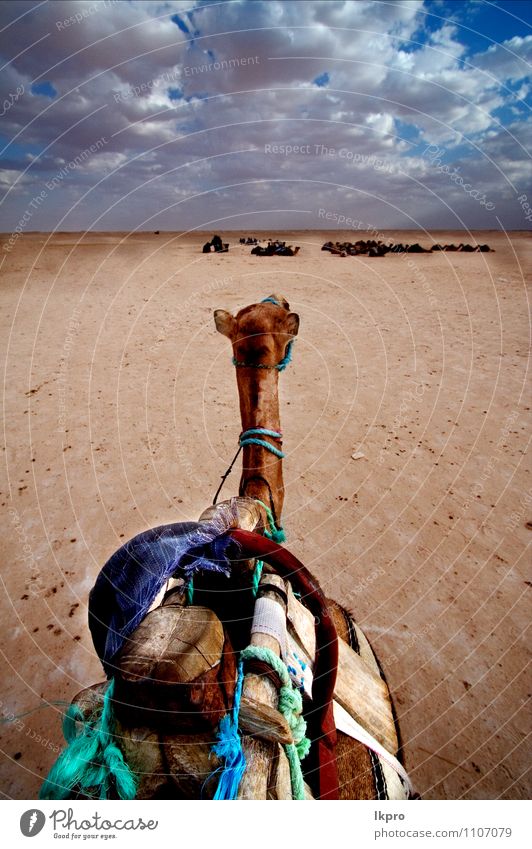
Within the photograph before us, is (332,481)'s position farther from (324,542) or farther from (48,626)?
(48,626)

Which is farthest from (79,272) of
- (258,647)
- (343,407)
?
(258,647)

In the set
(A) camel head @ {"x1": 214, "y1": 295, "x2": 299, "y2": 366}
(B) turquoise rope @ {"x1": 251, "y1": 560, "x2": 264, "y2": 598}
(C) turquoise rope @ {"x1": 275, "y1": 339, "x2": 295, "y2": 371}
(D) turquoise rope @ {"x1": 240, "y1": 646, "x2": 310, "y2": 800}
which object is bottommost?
(D) turquoise rope @ {"x1": 240, "y1": 646, "x2": 310, "y2": 800}

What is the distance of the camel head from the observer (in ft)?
9.77

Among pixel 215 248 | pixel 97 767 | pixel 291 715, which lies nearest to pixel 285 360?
pixel 291 715

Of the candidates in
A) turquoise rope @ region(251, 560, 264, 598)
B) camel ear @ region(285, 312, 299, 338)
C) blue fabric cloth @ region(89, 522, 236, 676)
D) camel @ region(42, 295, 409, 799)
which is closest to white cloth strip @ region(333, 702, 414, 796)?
camel @ region(42, 295, 409, 799)

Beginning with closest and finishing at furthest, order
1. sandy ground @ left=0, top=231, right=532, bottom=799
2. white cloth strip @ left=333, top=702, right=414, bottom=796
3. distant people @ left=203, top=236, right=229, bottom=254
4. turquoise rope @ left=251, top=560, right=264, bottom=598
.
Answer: turquoise rope @ left=251, top=560, right=264, bottom=598 → white cloth strip @ left=333, top=702, right=414, bottom=796 → sandy ground @ left=0, top=231, right=532, bottom=799 → distant people @ left=203, top=236, right=229, bottom=254

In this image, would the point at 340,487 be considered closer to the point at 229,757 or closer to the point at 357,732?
the point at 357,732

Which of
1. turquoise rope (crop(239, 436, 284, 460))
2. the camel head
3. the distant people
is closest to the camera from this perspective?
turquoise rope (crop(239, 436, 284, 460))

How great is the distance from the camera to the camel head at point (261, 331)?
2.98 metres

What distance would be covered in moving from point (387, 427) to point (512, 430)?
241 centimetres

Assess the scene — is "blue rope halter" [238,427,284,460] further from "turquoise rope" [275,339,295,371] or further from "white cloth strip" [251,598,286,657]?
"white cloth strip" [251,598,286,657]
